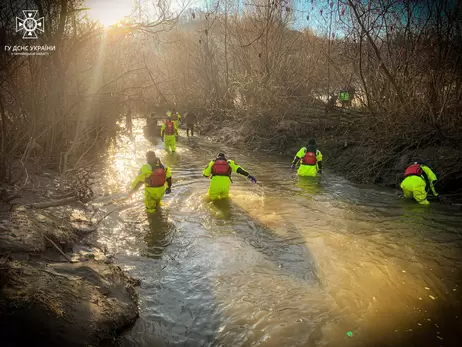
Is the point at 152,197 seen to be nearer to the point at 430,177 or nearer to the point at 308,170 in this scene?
the point at 308,170

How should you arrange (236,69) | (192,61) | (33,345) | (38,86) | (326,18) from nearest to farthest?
(33,345) → (38,86) → (326,18) → (236,69) → (192,61)

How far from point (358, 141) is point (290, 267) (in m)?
8.58

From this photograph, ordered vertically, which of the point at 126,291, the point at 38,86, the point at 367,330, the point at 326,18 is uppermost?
the point at 326,18

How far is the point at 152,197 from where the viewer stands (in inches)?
304

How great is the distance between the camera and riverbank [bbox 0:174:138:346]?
309 centimetres

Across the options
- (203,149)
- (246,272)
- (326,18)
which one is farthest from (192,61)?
(246,272)

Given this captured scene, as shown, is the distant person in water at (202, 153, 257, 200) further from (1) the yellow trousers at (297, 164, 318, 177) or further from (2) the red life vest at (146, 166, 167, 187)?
(1) the yellow trousers at (297, 164, 318, 177)

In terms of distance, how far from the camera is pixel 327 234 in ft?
22.6

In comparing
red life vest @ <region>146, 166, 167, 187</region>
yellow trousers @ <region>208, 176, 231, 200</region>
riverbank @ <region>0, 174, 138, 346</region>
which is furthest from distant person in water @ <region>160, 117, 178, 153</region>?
riverbank @ <region>0, 174, 138, 346</region>

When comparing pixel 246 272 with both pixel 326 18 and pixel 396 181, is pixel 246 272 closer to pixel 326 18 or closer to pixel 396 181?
pixel 396 181

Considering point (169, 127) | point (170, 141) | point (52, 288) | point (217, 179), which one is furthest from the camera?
point (170, 141)

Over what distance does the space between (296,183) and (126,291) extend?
24.5 ft

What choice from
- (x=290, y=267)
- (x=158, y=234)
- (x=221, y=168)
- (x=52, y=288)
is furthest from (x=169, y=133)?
(x=52, y=288)

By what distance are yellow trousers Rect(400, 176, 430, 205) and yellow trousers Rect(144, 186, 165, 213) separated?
21.2 feet
